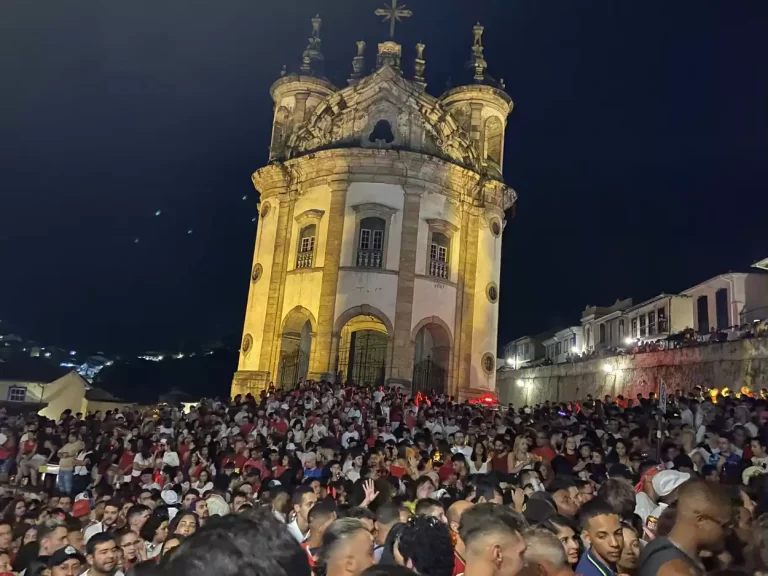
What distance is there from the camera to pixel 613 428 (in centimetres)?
1428

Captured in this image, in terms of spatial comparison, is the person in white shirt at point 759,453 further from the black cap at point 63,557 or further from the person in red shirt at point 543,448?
the black cap at point 63,557

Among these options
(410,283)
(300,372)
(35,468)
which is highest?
(410,283)

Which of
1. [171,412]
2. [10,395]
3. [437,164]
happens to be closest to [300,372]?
[171,412]

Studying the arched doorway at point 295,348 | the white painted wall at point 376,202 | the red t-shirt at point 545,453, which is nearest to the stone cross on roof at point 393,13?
the white painted wall at point 376,202

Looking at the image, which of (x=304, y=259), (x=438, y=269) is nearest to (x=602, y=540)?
(x=438, y=269)

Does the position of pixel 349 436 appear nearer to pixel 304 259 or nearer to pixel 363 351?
pixel 363 351

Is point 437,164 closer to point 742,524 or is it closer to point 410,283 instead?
point 410,283

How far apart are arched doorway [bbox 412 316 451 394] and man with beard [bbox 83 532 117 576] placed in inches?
852

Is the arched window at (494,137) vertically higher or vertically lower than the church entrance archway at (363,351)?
higher

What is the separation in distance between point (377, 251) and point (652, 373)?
553 inches

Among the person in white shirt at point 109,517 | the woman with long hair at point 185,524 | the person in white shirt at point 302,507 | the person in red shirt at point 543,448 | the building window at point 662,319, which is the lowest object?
the person in white shirt at point 109,517

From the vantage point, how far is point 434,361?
28312 millimetres

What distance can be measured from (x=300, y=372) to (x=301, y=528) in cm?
2187

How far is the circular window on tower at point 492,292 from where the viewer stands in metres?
29.4
